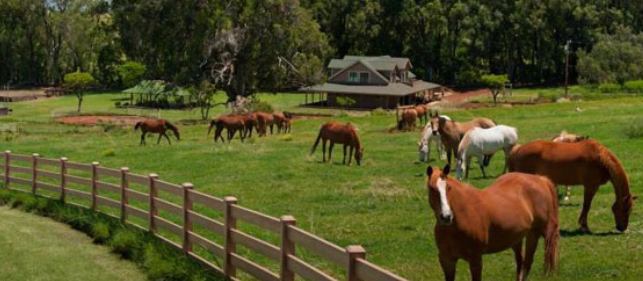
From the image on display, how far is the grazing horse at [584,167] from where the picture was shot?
11.5 metres

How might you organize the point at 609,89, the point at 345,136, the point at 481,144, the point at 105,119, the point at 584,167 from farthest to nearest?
the point at 609,89
the point at 105,119
the point at 345,136
the point at 481,144
the point at 584,167

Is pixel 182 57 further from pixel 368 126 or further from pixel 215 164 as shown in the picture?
pixel 215 164

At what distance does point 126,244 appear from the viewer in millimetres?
11695

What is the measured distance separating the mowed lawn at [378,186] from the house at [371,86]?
3168cm

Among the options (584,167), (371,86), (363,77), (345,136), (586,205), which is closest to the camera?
(586,205)

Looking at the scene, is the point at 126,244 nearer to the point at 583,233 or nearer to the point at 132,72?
the point at 583,233

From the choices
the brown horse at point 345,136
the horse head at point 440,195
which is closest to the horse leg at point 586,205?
the horse head at point 440,195

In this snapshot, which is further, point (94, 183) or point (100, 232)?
point (94, 183)

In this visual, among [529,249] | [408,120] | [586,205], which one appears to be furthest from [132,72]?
[529,249]

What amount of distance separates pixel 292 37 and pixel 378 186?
1733 inches

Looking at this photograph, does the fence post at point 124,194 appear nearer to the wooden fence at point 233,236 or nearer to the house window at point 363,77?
the wooden fence at point 233,236

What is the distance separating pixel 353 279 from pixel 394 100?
66.2 metres

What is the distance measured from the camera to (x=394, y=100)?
7219 centimetres

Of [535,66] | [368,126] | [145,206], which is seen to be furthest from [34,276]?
[535,66]
